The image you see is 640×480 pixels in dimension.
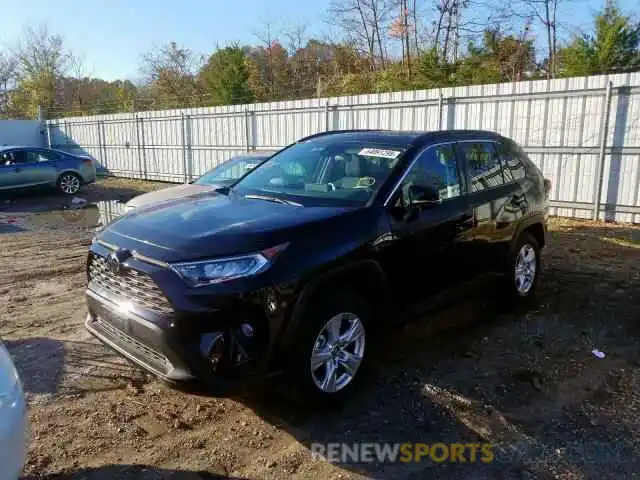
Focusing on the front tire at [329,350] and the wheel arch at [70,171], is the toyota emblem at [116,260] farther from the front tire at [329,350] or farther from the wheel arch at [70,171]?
the wheel arch at [70,171]

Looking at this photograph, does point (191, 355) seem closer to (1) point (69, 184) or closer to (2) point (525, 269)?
(2) point (525, 269)

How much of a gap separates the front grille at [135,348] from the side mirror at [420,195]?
197 centimetres

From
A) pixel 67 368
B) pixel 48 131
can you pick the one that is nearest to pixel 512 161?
pixel 67 368

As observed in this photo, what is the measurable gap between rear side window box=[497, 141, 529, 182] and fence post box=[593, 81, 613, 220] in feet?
15.6

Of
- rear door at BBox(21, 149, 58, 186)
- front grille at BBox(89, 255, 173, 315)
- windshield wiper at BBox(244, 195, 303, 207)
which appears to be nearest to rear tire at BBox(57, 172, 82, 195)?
rear door at BBox(21, 149, 58, 186)

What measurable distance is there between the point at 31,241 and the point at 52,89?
32.2 metres

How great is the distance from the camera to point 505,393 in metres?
3.61

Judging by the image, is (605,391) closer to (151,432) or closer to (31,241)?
(151,432)

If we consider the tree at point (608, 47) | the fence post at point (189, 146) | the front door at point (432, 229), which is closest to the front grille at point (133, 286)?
the front door at point (432, 229)

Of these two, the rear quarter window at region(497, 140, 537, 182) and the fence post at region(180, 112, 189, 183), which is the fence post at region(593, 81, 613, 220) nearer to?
the rear quarter window at region(497, 140, 537, 182)

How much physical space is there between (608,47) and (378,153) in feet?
49.6

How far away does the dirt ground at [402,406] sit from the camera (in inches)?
111

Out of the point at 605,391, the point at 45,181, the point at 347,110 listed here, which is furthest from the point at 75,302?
the point at 45,181

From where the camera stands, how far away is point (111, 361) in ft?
13.2
